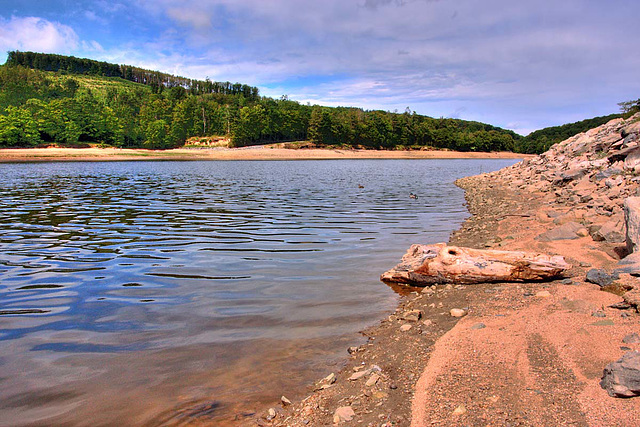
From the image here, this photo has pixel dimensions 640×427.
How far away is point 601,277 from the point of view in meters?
5.90

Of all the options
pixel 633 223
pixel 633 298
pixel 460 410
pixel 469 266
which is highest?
pixel 633 223

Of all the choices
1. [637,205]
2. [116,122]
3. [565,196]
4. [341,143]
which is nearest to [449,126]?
[341,143]

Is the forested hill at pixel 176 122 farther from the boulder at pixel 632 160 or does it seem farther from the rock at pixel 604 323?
the rock at pixel 604 323

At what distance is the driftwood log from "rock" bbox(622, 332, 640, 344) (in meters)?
2.63

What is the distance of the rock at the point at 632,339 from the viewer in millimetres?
4061

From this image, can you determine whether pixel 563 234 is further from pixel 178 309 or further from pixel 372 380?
pixel 178 309

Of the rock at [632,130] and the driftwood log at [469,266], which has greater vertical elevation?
the rock at [632,130]

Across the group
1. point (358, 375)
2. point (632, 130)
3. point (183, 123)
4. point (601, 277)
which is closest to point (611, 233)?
point (601, 277)

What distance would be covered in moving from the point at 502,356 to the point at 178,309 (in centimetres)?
507

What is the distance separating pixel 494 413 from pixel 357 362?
1.95 m

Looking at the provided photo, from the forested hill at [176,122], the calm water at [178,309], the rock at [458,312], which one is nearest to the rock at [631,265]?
the rock at [458,312]

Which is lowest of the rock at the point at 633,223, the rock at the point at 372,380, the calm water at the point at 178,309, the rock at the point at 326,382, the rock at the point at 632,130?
the calm water at the point at 178,309

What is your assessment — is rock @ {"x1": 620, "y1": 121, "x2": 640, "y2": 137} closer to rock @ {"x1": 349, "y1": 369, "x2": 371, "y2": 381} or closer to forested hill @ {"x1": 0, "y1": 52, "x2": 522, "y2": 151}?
rock @ {"x1": 349, "y1": 369, "x2": 371, "y2": 381}

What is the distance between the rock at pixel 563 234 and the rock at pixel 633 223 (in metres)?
2.23
